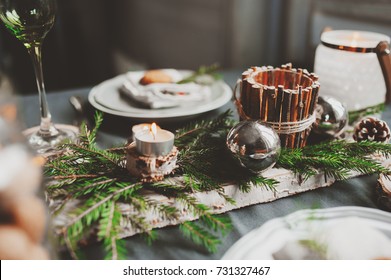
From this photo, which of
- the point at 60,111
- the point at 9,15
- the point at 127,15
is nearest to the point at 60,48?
the point at 127,15

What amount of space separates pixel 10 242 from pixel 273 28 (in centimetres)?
133

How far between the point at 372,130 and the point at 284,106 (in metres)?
0.16

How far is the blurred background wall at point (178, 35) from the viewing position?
127 cm

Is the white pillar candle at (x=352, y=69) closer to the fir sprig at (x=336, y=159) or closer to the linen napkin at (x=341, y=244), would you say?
the fir sprig at (x=336, y=159)

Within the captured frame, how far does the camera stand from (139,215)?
430mm

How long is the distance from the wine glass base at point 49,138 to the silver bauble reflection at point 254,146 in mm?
254

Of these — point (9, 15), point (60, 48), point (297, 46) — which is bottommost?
point (60, 48)

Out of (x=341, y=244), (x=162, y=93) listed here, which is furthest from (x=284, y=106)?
(x=162, y=93)

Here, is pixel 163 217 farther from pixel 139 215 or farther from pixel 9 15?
pixel 9 15

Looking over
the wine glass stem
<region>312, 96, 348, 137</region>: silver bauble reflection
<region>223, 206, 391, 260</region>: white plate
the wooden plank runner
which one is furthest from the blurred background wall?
<region>312, 96, 348, 137</region>: silver bauble reflection

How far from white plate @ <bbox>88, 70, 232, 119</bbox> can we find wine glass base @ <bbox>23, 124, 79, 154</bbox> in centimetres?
7

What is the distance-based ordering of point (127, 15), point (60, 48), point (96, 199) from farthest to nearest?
point (127, 15), point (60, 48), point (96, 199)

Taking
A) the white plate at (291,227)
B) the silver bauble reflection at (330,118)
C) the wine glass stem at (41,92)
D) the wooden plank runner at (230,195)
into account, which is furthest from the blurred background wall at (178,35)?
the silver bauble reflection at (330,118)

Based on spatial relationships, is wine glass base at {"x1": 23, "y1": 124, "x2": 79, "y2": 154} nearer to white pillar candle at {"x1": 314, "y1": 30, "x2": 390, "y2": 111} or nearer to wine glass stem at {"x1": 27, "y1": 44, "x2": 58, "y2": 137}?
wine glass stem at {"x1": 27, "y1": 44, "x2": 58, "y2": 137}
